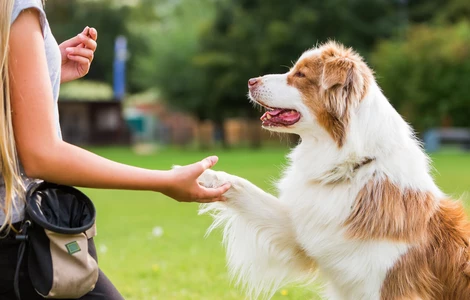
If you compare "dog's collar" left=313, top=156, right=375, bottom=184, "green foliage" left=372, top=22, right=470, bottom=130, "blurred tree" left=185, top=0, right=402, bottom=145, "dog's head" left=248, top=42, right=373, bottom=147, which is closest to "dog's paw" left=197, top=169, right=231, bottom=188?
"dog's head" left=248, top=42, right=373, bottom=147

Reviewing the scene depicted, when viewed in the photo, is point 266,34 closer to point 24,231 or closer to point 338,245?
point 338,245

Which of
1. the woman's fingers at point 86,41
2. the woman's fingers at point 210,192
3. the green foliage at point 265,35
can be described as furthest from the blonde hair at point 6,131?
the green foliage at point 265,35

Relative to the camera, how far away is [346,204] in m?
4.11

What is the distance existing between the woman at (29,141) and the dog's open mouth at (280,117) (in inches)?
75.6

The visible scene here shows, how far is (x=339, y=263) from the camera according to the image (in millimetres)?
4117

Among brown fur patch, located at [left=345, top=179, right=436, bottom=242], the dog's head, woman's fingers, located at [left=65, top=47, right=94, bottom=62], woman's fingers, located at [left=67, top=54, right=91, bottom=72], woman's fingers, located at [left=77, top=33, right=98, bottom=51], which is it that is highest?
woman's fingers, located at [left=77, top=33, right=98, bottom=51]

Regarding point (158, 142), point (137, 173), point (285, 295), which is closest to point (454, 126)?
point (158, 142)

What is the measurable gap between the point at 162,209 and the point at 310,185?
395 inches

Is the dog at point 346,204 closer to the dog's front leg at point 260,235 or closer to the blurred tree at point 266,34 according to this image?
the dog's front leg at point 260,235

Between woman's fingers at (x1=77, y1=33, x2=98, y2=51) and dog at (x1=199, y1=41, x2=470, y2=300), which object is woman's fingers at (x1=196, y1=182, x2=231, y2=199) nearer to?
woman's fingers at (x1=77, y1=33, x2=98, y2=51)

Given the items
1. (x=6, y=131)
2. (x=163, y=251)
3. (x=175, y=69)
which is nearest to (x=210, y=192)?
(x=6, y=131)

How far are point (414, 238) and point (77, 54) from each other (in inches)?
85.7

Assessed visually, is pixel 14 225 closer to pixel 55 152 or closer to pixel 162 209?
pixel 55 152

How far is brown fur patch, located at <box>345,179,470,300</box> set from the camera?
4000 mm
